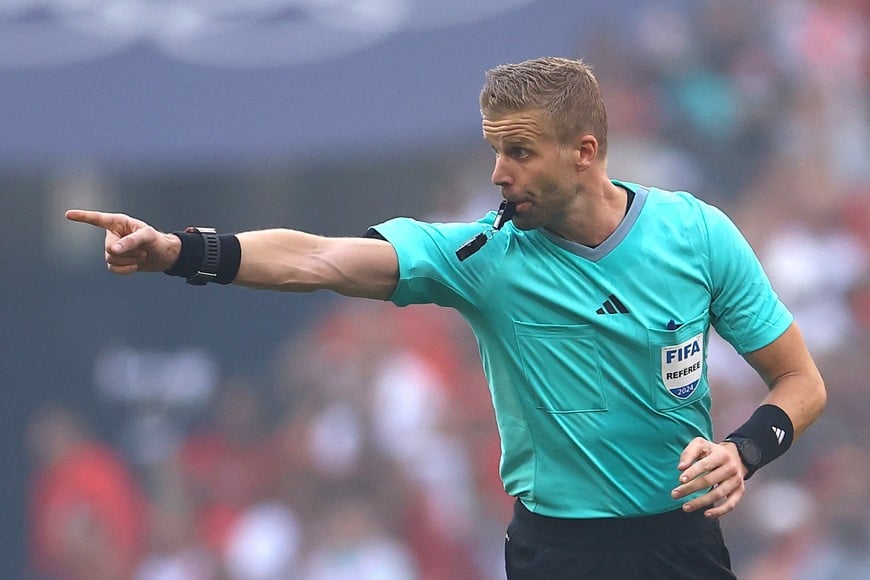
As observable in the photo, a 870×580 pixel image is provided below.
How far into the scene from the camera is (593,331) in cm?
361

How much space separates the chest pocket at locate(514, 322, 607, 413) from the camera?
11.8 ft

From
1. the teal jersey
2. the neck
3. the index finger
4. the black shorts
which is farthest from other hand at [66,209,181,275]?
the black shorts

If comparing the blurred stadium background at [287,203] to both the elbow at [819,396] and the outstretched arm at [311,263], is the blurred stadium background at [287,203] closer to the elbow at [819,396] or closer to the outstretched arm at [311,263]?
the elbow at [819,396]

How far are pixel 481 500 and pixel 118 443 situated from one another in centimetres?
248

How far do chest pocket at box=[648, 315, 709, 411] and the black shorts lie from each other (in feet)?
0.99

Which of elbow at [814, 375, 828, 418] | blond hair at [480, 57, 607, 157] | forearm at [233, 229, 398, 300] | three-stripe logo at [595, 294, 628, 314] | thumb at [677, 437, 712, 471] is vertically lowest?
elbow at [814, 375, 828, 418]

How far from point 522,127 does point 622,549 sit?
110 centimetres

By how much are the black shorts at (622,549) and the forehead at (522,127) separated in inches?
38.7

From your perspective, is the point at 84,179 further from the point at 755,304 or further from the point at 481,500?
the point at 755,304

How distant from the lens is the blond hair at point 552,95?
3.52 metres

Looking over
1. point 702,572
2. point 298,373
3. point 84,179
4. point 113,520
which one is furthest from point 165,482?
point 702,572

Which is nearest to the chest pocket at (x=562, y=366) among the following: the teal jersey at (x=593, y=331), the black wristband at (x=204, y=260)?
the teal jersey at (x=593, y=331)

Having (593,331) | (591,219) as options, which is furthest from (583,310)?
(591,219)

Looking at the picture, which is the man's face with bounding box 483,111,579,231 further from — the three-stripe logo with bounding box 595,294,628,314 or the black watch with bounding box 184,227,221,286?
the black watch with bounding box 184,227,221,286
